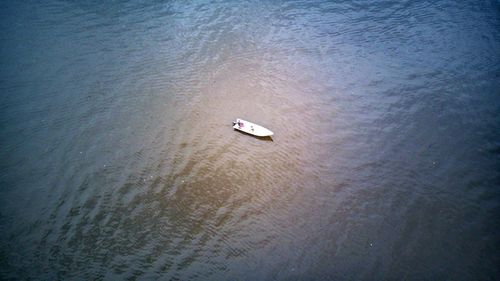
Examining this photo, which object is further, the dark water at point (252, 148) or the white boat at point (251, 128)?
the white boat at point (251, 128)

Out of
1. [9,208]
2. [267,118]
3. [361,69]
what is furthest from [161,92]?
[361,69]

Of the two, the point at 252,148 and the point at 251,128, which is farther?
the point at 251,128

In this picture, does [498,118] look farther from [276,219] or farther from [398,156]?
[276,219]

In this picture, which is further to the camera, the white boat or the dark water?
the white boat

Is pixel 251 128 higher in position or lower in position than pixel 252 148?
higher
